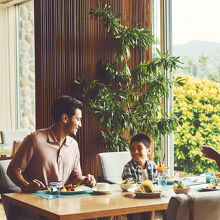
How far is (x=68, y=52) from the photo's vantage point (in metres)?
5.20

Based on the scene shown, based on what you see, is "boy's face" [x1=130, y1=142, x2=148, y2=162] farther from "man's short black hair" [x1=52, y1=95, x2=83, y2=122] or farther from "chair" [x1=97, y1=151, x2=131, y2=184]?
"man's short black hair" [x1=52, y1=95, x2=83, y2=122]

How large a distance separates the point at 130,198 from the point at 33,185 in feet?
2.09

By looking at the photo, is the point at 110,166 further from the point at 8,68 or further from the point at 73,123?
the point at 8,68

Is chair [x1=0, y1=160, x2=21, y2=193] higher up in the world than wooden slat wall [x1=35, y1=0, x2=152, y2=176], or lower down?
lower down

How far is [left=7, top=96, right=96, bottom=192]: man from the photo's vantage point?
3074 mm

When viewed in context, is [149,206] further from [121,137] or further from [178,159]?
[178,159]

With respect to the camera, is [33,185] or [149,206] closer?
[149,206]

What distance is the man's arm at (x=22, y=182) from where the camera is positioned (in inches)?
113

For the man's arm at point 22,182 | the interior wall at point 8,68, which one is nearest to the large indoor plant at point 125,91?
the man's arm at point 22,182

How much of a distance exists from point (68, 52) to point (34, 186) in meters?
2.61

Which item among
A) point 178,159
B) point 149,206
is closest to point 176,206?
point 149,206

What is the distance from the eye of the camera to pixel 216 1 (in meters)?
5.23

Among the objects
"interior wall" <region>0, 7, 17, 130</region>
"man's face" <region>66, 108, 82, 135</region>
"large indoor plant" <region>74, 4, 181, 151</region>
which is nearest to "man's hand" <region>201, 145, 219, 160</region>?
"man's face" <region>66, 108, 82, 135</region>

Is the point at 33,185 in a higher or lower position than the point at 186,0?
lower
